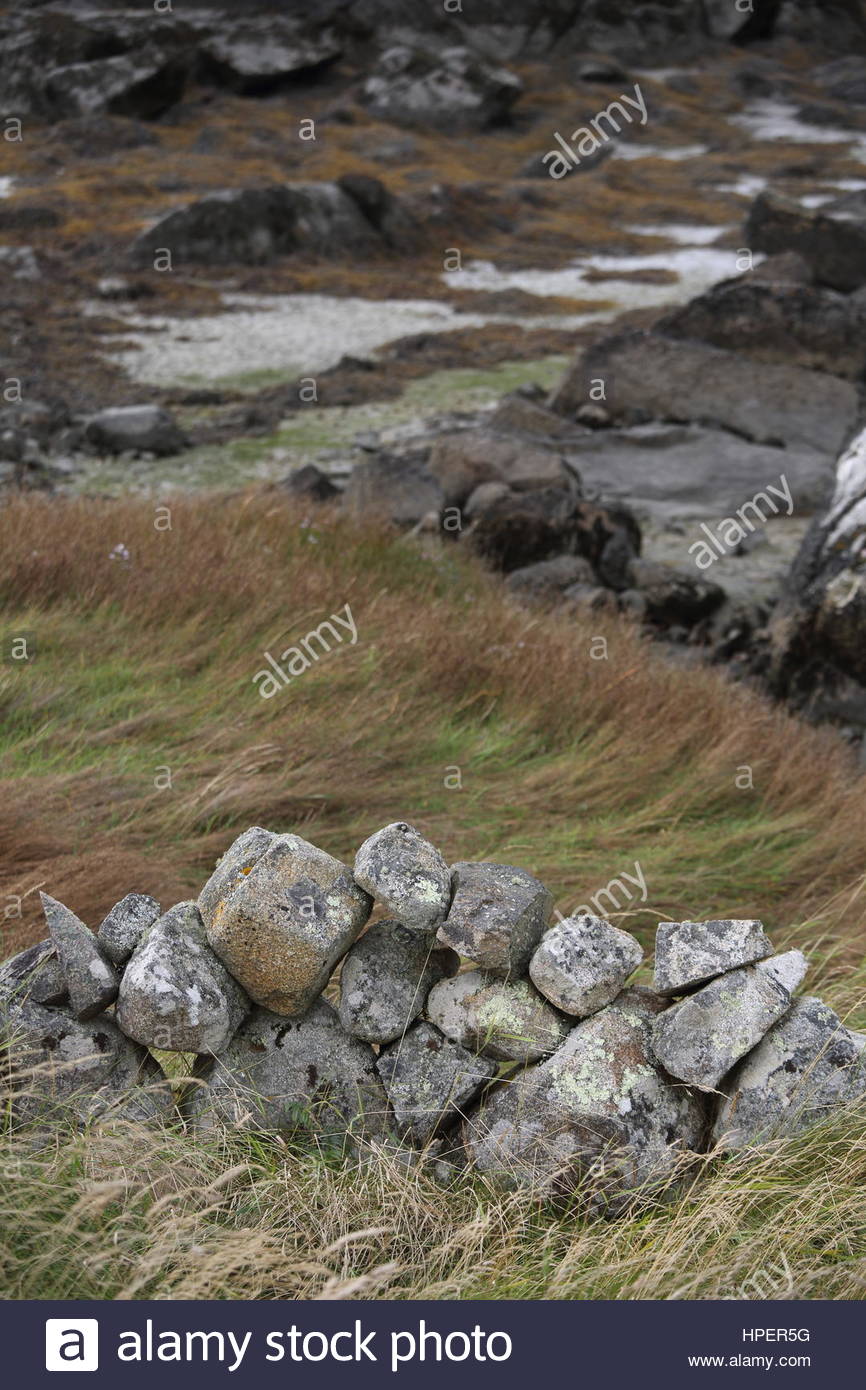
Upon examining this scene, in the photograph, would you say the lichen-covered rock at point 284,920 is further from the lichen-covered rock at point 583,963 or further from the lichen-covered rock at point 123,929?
the lichen-covered rock at point 583,963

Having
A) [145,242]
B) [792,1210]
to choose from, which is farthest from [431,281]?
[792,1210]

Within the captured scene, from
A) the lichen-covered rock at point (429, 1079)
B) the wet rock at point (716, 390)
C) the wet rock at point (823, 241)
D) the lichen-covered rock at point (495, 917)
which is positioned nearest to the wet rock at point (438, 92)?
the wet rock at point (823, 241)

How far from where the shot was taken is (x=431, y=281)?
3102cm

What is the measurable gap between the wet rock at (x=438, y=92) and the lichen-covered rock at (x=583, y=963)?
56.8 meters

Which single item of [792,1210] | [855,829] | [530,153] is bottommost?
[530,153]

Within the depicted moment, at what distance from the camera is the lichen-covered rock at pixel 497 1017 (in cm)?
346

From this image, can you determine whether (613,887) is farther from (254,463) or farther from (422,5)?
(422,5)

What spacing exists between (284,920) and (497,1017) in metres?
0.63

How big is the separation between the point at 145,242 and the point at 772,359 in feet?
61.7

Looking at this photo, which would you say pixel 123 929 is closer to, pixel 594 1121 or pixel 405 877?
pixel 405 877

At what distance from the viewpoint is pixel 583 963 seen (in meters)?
3.42

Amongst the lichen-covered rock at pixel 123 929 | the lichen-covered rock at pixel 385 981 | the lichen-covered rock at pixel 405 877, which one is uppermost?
the lichen-covered rock at pixel 405 877

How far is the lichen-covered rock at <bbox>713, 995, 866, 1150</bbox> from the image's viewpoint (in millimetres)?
3332

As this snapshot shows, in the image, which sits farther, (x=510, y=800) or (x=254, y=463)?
(x=254, y=463)
